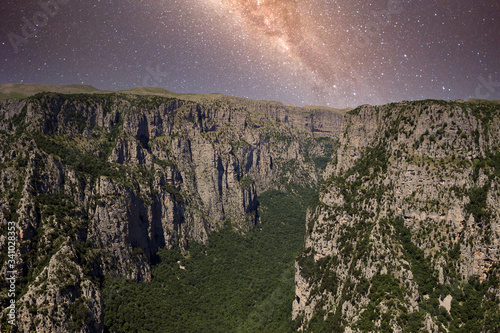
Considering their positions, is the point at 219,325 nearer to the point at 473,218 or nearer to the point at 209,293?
the point at 209,293

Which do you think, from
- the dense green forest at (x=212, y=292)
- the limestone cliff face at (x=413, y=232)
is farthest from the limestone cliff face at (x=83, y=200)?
the limestone cliff face at (x=413, y=232)

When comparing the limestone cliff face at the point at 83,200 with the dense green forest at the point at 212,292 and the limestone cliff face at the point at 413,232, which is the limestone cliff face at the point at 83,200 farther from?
the limestone cliff face at the point at 413,232

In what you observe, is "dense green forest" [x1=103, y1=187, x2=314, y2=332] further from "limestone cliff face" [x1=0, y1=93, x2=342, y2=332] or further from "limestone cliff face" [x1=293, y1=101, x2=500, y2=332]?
"limestone cliff face" [x1=293, y1=101, x2=500, y2=332]

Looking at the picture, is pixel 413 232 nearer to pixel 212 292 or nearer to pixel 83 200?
pixel 212 292

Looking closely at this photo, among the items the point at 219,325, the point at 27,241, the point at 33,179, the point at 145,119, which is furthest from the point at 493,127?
the point at 145,119

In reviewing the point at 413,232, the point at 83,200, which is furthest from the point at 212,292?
the point at 413,232

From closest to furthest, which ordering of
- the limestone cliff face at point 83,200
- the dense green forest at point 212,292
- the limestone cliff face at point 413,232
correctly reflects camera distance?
the limestone cliff face at point 413,232 < the limestone cliff face at point 83,200 < the dense green forest at point 212,292
